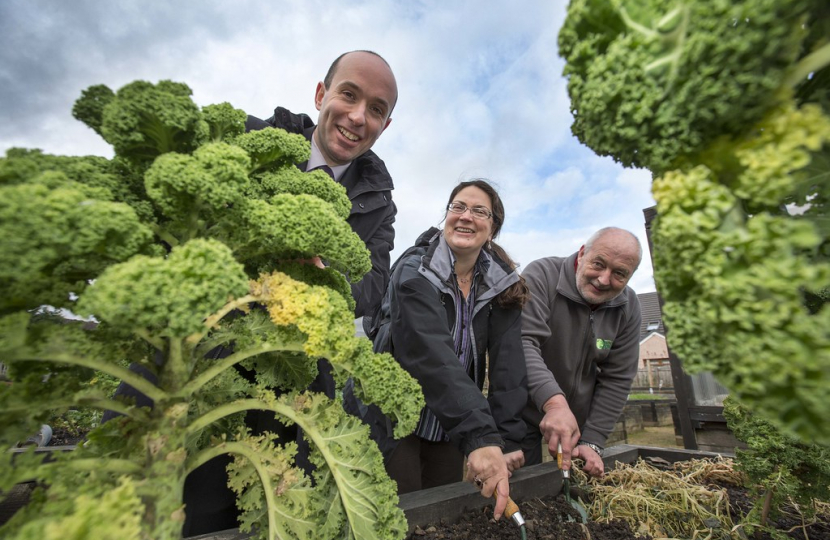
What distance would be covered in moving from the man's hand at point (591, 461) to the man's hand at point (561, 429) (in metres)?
0.20

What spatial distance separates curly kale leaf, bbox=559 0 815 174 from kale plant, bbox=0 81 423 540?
76 cm

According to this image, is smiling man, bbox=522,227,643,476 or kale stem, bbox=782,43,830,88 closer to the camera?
kale stem, bbox=782,43,830,88

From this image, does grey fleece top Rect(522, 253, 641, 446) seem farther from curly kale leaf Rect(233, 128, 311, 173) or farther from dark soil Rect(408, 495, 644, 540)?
curly kale leaf Rect(233, 128, 311, 173)

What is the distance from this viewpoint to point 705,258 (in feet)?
2.54

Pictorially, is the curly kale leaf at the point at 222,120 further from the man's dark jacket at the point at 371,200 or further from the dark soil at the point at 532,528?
the dark soil at the point at 532,528

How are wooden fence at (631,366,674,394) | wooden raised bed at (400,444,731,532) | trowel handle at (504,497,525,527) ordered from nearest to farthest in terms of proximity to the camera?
trowel handle at (504,497,525,527) < wooden raised bed at (400,444,731,532) < wooden fence at (631,366,674,394)

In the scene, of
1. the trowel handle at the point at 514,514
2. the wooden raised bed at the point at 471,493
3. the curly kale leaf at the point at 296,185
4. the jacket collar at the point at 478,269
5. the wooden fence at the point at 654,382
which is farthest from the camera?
the wooden fence at the point at 654,382

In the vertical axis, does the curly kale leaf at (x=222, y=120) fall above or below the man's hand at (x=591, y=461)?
above

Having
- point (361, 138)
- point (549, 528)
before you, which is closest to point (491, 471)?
point (549, 528)

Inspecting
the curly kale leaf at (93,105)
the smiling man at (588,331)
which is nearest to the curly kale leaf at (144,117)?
the curly kale leaf at (93,105)

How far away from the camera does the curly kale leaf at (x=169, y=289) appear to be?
85 centimetres

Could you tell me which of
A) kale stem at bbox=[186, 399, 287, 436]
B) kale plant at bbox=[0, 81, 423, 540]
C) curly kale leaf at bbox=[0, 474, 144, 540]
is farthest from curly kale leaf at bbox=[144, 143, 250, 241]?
curly kale leaf at bbox=[0, 474, 144, 540]

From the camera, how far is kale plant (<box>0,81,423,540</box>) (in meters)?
0.89

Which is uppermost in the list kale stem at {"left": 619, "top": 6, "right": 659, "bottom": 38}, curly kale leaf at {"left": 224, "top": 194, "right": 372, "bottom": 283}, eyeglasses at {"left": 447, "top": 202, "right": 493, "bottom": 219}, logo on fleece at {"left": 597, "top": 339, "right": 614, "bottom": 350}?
eyeglasses at {"left": 447, "top": 202, "right": 493, "bottom": 219}
